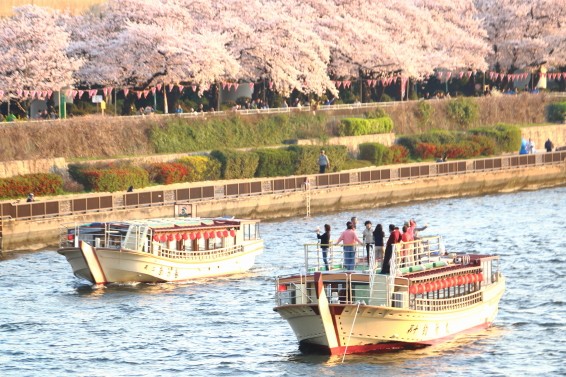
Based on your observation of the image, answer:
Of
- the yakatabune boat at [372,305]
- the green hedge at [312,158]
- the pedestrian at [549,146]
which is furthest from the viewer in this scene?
the pedestrian at [549,146]

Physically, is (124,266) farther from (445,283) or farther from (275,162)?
(275,162)

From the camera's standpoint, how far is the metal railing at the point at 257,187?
260ft

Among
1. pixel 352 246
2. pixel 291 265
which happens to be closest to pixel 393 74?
pixel 291 265

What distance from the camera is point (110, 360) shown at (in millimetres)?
52812

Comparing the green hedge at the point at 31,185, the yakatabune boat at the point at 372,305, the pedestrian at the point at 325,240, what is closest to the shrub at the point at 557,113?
the green hedge at the point at 31,185

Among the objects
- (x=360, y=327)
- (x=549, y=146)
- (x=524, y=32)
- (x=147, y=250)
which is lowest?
(x=360, y=327)

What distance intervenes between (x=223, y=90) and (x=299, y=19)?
972cm

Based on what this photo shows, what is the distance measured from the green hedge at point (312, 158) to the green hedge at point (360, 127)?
23.3 ft

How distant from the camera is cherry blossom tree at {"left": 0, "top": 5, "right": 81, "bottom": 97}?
10381 centimetres

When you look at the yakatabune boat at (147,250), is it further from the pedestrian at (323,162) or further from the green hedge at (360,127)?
the green hedge at (360,127)

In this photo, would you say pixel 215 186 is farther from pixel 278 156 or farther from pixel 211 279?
pixel 211 279

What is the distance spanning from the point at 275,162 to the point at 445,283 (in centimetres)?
4778

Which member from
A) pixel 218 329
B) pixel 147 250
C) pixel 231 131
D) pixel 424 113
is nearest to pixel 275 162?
pixel 231 131

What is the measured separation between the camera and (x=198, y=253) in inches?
2692
